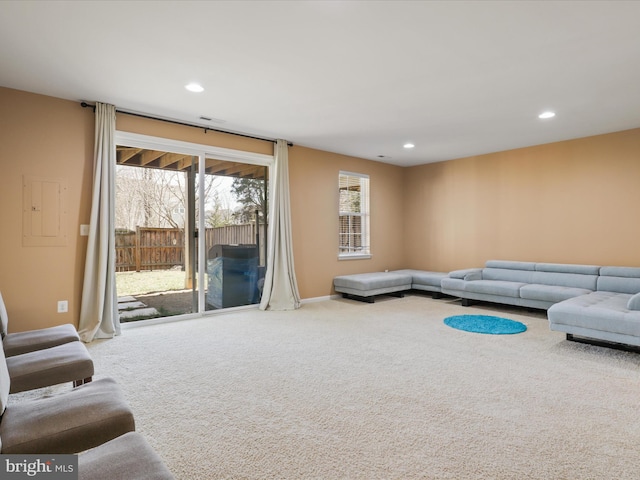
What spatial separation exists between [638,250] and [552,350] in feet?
8.91

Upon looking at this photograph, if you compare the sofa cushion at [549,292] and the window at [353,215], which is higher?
the window at [353,215]

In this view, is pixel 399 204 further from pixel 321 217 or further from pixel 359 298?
pixel 359 298

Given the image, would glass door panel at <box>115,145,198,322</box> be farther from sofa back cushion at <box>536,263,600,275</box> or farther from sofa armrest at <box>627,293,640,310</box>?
A: sofa back cushion at <box>536,263,600,275</box>

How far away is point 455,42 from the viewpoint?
9.14 ft

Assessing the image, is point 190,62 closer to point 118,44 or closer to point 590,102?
point 118,44

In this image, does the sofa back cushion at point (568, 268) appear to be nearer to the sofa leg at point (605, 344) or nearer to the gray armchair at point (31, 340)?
the sofa leg at point (605, 344)

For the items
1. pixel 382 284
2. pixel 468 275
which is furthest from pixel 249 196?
pixel 468 275

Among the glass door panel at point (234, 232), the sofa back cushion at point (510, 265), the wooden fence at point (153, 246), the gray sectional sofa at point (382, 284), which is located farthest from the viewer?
the gray sectional sofa at point (382, 284)

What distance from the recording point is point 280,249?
5.59 m

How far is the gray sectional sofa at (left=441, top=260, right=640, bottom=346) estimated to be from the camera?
340 cm

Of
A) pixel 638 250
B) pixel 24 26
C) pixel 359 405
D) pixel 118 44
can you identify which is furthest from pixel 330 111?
pixel 638 250

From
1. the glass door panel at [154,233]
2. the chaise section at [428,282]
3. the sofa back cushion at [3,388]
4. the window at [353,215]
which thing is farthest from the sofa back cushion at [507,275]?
the sofa back cushion at [3,388]
